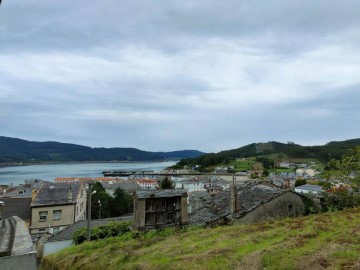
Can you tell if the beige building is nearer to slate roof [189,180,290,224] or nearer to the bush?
the bush

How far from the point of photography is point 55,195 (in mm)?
36125

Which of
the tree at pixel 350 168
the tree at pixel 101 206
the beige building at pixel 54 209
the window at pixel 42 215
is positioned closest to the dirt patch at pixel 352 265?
the tree at pixel 350 168

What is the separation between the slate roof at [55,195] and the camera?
114 feet

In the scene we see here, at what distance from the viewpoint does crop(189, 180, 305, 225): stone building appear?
15.7 metres

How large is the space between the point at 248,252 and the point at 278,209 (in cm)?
1045

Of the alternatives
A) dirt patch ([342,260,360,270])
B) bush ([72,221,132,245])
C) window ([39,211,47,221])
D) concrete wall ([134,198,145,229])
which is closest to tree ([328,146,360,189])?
concrete wall ([134,198,145,229])

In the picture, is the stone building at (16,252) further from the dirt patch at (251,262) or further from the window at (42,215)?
the window at (42,215)

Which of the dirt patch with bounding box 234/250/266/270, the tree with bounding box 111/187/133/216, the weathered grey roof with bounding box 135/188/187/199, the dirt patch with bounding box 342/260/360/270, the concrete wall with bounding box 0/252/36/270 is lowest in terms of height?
the tree with bounding box 111/187/133/216

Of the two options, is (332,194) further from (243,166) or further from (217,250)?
(243,166)

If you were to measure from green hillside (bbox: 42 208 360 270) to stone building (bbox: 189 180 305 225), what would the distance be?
16.2 feet

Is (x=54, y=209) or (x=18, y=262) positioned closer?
(x=18, y=262)

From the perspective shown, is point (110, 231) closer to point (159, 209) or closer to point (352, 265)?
point (159, 209)

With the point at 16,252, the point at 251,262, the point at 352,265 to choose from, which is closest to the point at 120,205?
the point at 251,262

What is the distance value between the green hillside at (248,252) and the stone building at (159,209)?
384 centimetres
